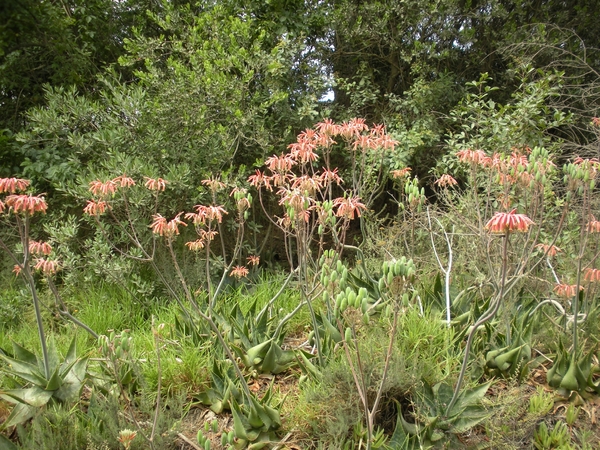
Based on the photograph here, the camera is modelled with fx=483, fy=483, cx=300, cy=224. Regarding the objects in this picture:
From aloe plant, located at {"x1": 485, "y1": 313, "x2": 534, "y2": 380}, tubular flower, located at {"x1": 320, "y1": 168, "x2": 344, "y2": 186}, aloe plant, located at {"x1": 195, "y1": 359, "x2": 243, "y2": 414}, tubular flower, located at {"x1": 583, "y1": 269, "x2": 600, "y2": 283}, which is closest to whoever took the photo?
aloe plant, located at {"x1": 195, "y1": 359, "x2": 243, "y2": 414}

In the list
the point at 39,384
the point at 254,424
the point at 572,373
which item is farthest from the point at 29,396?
the point at 572,373

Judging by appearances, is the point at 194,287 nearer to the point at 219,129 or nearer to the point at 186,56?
the point at 219,129

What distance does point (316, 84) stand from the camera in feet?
19.2

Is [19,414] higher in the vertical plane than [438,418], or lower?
lower

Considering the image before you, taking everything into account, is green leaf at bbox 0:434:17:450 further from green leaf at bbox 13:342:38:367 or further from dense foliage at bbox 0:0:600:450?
green leaf at bbox 13:342:38:367

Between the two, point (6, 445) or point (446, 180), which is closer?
A: point (6, 445)

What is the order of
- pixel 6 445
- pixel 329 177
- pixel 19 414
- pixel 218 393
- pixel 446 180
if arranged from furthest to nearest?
pixel 446 180 < pixel 329 177 < pixel 218 393 < pixel 19 414 < pixel 6 445

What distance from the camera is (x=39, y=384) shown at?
255 cm

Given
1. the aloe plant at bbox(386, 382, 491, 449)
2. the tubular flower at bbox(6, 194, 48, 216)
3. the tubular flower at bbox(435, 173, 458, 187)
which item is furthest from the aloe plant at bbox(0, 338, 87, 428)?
the tubular flower at bbox(435, 173, 458, 187)

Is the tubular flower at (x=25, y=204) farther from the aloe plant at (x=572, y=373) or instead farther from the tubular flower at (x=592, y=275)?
the tubular flower at (x=592, y=275)

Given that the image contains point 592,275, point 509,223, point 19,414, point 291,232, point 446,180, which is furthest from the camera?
point 291,232

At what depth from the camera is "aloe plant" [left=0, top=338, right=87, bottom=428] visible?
2475 millimetres

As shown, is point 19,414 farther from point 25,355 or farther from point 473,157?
point 473,157

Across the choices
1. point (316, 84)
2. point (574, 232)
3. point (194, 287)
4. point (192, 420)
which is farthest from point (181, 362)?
point (316, 84)
